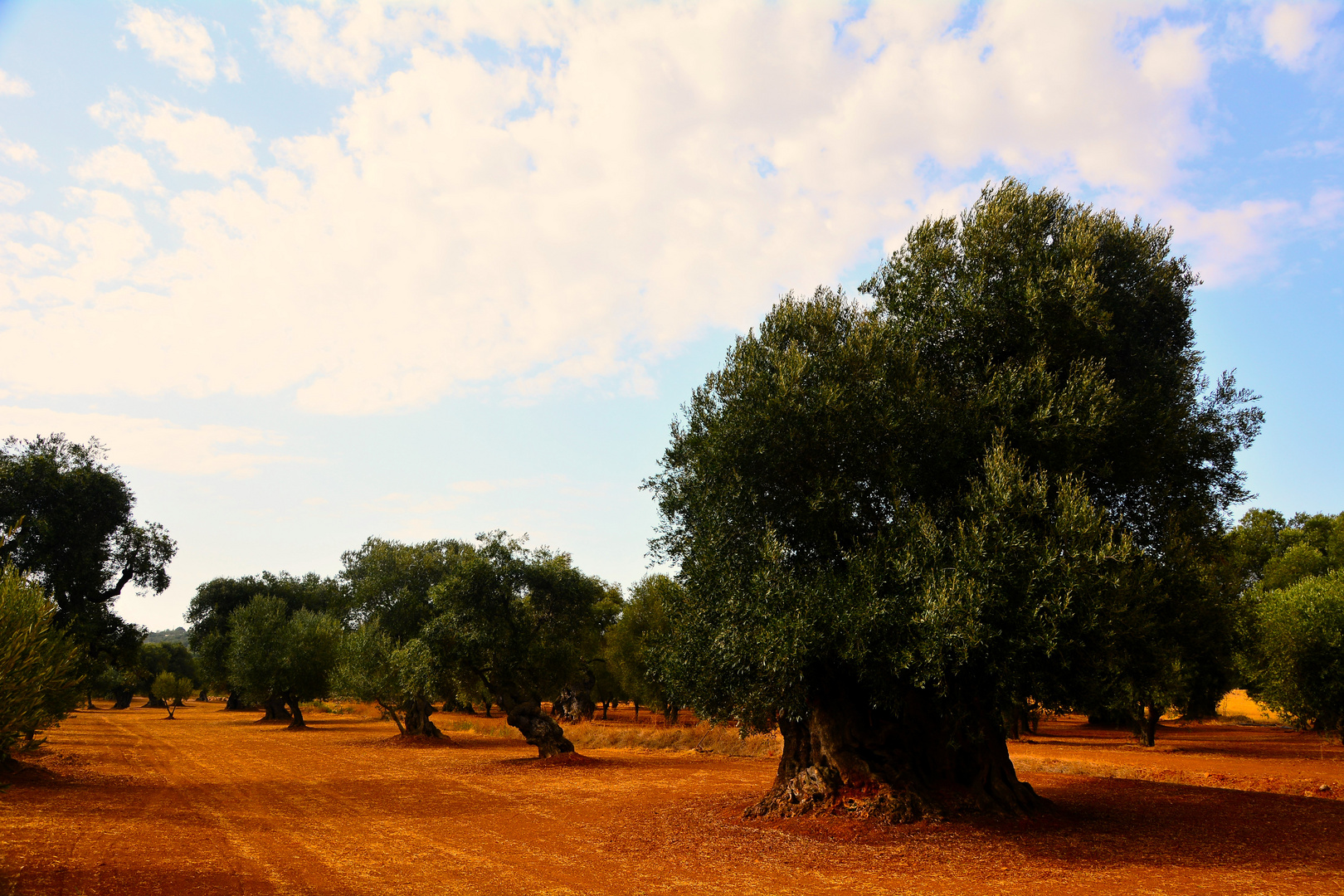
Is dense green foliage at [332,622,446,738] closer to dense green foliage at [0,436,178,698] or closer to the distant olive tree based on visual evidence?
dense green foliage at [0,436,178,698]

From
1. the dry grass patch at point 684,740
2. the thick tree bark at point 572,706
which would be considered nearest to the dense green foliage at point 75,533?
the dry grass patch at point 684,740

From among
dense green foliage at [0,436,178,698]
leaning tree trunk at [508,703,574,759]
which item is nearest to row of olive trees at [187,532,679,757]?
leaning tree trunk at [508,703,574,759]

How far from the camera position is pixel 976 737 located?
615 inches

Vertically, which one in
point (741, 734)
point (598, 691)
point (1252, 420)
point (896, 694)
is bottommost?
point (598, 691)

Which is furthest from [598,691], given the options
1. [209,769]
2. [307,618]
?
[209,769]

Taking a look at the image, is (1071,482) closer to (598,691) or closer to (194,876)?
(194,876)

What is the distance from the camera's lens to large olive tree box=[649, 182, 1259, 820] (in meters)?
13.5

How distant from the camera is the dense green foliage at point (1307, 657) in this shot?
97.3 feet

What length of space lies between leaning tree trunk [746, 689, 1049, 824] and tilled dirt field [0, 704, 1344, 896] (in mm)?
667

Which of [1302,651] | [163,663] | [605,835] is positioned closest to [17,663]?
[605,835]

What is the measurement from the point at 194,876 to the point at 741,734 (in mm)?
10486

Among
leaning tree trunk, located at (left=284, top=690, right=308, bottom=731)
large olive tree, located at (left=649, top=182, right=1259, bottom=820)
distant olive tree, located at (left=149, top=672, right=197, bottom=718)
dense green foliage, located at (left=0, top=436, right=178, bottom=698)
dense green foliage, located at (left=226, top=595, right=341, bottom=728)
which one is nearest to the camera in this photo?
large olive tree, located at (left=649, top=182, right=1259, bottom=820)

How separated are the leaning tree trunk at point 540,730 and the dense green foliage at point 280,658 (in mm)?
25034

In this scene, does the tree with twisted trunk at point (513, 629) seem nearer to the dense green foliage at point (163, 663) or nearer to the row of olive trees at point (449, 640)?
the row of olive trees at point (449, 640)
